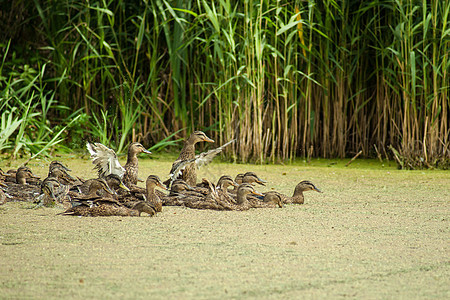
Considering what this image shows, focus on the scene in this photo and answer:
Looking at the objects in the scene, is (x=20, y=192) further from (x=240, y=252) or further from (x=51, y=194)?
(x=240, y=252)

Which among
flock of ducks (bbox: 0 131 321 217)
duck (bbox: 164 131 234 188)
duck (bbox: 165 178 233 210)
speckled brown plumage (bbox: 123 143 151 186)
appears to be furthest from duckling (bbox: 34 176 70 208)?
duck (bbox: 164 131 234 188)

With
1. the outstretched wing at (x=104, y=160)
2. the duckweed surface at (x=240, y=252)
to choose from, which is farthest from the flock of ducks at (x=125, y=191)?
the duckweed surface at (x=240, y=252)

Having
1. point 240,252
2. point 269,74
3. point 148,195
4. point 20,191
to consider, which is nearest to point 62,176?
point 20,191

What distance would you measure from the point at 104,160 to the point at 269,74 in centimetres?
323

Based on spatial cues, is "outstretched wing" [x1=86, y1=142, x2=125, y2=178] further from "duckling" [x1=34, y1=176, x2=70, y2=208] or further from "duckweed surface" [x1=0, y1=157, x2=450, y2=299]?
"duckweed surface" [x1=0, y1=157, x2=450, y2=299]

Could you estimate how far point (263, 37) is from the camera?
7.80 metres

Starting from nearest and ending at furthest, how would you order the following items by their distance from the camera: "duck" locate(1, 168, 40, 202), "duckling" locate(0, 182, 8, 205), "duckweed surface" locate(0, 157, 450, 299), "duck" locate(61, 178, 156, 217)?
1. "duckweed surface" locate(0, 157, 450, 299)
2. "duck" locate(61, 178, 156, 217)
3. "duckling" locate(0, 182, 8, 205)
4. "duck" locate(1, 168, 40, 202)

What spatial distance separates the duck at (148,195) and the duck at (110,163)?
1.13 ft

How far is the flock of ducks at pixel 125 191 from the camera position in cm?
479

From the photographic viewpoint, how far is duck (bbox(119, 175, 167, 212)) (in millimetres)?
4934

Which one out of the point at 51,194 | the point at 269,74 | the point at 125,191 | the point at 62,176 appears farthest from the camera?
the point at 269,74

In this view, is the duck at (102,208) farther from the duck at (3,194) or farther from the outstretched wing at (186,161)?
the outstretched wing at (186,161)

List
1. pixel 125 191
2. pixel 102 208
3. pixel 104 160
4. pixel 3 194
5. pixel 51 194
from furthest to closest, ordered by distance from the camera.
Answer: pixel 104 160
pixel 125 191
pixel 3 194
pixel 51 194
pixel 102 208

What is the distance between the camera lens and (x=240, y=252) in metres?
3.69
